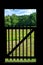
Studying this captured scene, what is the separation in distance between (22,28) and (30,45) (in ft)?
2.38

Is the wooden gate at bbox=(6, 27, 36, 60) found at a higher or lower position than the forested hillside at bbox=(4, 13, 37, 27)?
lower

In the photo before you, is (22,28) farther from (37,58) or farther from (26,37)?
(37,58)

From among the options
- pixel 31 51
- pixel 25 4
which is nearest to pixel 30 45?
pixel 31 51

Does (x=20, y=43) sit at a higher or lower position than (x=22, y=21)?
lower

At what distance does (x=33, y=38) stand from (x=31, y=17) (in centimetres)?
78

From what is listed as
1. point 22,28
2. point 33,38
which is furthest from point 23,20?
point 33,38

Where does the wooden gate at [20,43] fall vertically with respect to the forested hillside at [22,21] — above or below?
below

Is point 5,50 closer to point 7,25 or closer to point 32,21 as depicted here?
point 7,25

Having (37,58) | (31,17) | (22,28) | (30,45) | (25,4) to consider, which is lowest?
(37,58)

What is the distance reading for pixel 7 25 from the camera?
19.6 ft

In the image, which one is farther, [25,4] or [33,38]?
[33,38]

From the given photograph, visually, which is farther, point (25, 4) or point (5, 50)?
point (5, 50)

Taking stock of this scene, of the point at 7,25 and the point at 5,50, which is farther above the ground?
the point at 7,25

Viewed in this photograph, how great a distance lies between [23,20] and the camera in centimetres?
598
